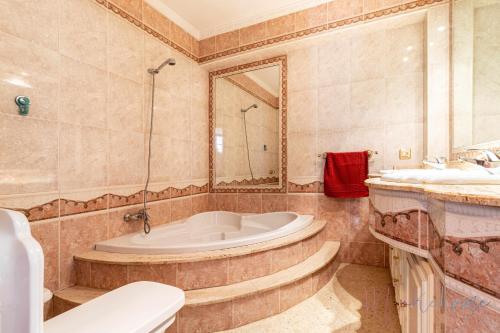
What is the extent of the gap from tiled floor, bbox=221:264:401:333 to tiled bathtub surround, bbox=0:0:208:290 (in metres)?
1.26

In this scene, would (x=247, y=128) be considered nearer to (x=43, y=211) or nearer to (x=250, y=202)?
(x=250, y=202)

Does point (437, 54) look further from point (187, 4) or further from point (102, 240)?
point (102, 240)

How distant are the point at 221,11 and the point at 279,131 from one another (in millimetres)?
1362

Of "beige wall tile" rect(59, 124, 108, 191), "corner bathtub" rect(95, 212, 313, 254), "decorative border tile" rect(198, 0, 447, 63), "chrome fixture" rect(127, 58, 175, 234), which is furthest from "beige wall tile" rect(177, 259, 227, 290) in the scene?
"decorative border tile" rect(198, 0, 447, 63)

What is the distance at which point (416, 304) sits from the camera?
35.9 inches

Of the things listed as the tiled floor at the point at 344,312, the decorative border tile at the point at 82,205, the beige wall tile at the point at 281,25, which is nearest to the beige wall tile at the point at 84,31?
the decorative border tile at the point at 82,205

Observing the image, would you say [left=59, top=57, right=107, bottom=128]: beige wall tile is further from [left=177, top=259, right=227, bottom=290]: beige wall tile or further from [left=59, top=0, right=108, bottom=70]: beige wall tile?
[left=177, top=259, right=227, bottom=290]: beige wall tile

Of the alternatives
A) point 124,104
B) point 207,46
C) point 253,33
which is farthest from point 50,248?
point 253,33

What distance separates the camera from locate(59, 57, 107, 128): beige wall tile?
161 centimetres

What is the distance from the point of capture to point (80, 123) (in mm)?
1687

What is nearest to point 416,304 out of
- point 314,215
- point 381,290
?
point 381,290

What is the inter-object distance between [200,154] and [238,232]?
986 millimetres

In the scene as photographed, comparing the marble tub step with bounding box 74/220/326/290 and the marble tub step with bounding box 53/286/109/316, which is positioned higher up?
the marble tub step with bounding box 74/220/326/290

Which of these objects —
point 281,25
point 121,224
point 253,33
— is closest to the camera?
point 121,224
